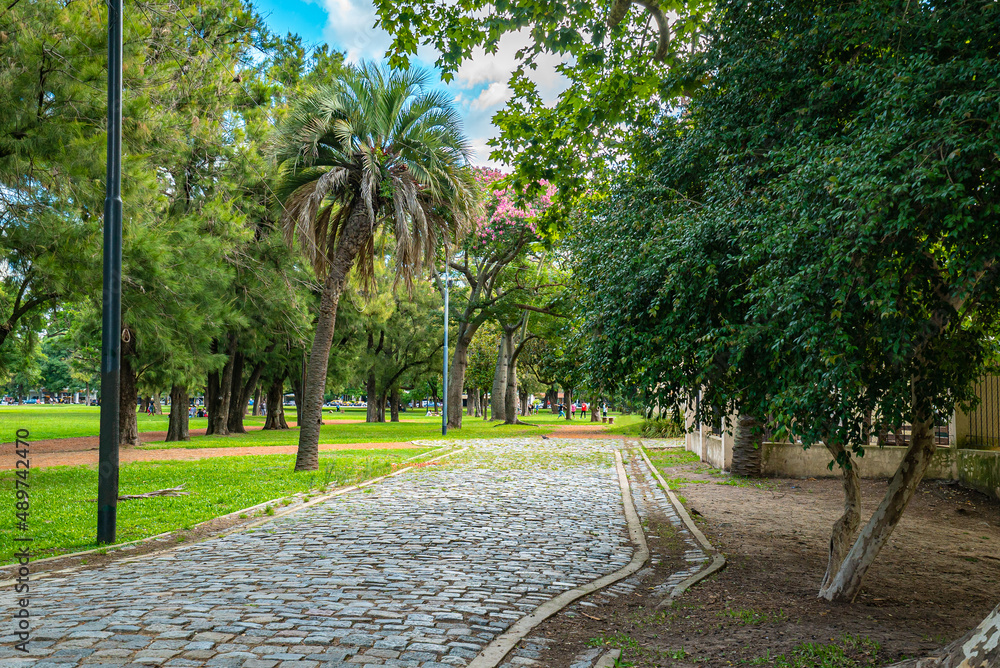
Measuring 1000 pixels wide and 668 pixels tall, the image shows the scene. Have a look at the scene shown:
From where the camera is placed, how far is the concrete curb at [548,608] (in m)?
4.67

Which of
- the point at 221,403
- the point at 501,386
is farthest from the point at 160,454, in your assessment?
the point at 501,386

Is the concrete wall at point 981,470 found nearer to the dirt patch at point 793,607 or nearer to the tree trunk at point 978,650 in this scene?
the dirt patch at point 793,607

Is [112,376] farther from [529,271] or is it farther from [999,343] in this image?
[529,271]

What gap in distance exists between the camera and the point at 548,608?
5.76 m

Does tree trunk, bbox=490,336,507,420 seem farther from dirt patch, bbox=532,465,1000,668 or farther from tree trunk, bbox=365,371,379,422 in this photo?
dirt patch, bbox=532,465,1000,668

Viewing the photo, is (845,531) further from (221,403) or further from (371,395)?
(371,395)

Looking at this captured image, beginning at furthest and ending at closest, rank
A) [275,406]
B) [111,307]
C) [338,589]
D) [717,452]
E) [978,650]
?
[275,406], [717,452], [111,307], [338,589], [978,650]

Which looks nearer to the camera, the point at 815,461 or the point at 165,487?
the point at 165,487

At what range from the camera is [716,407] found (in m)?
7.22

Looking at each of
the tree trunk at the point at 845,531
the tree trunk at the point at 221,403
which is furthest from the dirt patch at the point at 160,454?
the tree trunk at the point at 845,531

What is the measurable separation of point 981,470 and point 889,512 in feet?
27.3

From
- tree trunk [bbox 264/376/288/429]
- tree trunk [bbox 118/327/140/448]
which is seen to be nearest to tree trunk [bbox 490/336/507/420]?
tree trunk [bbox 264/376/288/429]

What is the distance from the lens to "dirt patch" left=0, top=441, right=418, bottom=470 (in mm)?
18484

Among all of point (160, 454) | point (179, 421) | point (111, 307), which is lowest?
point (160, 454)
